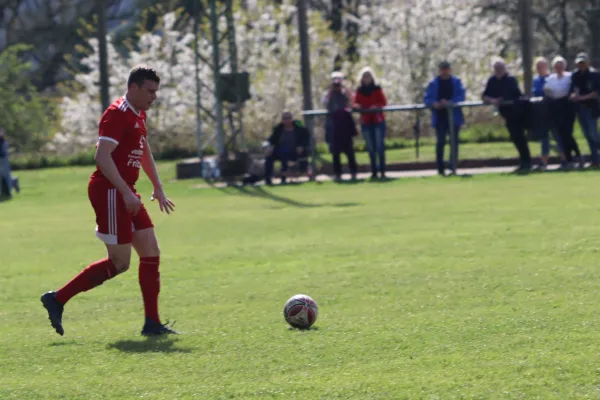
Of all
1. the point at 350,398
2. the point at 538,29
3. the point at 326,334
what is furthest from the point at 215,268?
the point at 538,29

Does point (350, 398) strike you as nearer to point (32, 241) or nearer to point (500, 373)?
point (500, 373)

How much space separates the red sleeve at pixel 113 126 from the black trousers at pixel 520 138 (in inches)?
609

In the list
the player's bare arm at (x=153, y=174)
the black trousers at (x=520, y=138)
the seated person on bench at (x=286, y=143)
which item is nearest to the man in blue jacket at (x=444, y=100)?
the black trousers at (x=520, y=138)

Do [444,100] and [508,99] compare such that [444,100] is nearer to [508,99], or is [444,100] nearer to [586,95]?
[508,99]

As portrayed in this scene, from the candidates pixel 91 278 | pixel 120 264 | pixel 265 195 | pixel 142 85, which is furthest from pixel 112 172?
pixel 265 195

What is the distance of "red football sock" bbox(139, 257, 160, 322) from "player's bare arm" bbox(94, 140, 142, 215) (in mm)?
512

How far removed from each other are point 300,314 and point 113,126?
66.2 inches

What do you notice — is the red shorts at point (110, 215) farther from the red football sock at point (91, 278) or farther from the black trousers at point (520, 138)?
the black trousers at point (520, 138)

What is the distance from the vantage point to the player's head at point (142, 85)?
824cm

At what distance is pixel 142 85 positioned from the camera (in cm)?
827

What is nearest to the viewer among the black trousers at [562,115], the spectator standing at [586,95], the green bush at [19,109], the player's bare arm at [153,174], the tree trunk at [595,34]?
the player's bare arm at [153,174]

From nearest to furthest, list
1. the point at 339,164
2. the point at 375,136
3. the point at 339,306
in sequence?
the point at 339,306 → the point at 375,136 → the point at 339,164

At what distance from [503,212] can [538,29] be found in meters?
36.7

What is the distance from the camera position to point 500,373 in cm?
654
